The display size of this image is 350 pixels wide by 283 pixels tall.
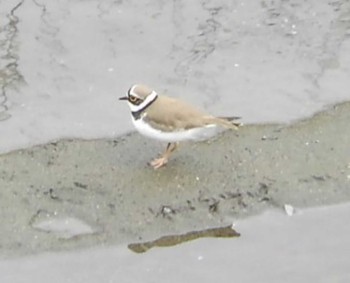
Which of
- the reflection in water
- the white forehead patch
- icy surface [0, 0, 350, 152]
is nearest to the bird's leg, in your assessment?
the white forehead patch

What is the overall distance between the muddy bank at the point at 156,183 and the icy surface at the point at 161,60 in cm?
21

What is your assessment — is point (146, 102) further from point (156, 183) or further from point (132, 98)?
point (156, 183)

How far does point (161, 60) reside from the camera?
745 cm

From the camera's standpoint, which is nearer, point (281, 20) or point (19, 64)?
point (19, 64)

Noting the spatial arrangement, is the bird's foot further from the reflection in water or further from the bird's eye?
the reflection in water

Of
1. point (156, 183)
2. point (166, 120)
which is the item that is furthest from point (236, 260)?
point (166, 120)

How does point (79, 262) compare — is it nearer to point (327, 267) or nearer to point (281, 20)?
point (327, 267)

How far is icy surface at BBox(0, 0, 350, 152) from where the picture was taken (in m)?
6.90

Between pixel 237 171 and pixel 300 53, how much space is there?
146cm

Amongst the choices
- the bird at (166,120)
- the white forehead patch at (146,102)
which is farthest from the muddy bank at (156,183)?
the white forehead patch at (146,102)

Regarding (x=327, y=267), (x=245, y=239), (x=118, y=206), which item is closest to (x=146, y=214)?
(x=118, y=206)

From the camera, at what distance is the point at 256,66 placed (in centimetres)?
741

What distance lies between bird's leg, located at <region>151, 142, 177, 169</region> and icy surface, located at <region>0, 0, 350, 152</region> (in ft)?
1.30

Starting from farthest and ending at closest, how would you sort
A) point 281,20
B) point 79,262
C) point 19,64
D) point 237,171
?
point 281,20 → point 19,64 → point 237,171 → point 79,262
